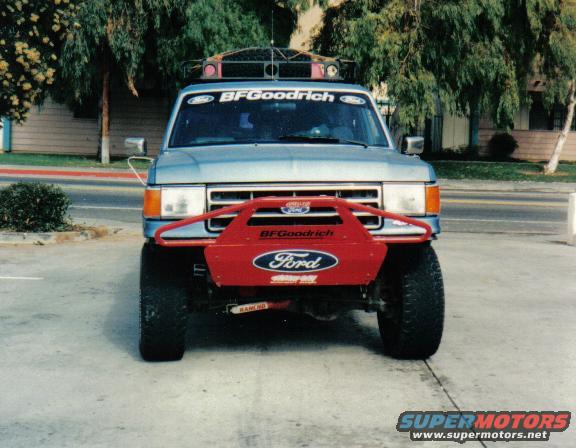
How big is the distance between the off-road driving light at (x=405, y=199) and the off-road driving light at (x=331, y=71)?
2562mm

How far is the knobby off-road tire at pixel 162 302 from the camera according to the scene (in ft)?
20.8

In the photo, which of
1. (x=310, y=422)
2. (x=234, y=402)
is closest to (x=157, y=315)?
(x=234, y=402)

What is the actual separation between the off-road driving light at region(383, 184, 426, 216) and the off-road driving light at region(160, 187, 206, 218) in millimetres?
1189

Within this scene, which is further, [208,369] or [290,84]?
[290,84]

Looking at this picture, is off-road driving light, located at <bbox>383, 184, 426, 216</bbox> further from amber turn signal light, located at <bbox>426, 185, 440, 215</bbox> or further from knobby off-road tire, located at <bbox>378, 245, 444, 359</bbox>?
knobby off-road tire, located at <bbox>378, 245, 444, 359</bbox>

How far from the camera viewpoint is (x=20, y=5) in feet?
37.1

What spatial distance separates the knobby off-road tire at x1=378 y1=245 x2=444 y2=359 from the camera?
646 centimetres

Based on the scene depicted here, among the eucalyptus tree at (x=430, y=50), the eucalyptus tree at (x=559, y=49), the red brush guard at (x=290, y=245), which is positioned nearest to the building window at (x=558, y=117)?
the eucalyptus tree at (x=559, y=49)

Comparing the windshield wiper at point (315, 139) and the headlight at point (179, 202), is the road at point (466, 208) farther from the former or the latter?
the headlight at point (179, 202)

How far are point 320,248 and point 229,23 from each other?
78.4 ft

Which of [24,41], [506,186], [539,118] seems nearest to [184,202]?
[24,41]

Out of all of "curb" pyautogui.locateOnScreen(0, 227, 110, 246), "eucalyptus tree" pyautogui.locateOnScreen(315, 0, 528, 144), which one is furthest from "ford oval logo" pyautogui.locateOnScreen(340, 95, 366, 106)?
"eucalyptus tree" pyautogui.locateOnScreen(315, 0, 528, 144)

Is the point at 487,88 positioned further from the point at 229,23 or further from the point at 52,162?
the point at 52,162

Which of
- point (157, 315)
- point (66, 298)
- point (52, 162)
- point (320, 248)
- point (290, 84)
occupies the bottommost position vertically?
point (52, 162)
